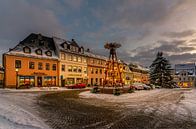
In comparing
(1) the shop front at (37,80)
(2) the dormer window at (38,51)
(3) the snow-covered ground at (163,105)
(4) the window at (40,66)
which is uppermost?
(2) the dormer window at (38,51)

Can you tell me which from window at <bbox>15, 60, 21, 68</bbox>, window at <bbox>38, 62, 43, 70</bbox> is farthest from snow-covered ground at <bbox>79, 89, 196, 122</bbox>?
window at <bbox>38, 62, 43, 70</bbox>

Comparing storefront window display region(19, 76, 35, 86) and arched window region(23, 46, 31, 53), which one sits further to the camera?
arched window region(23, 46, 31, 53)

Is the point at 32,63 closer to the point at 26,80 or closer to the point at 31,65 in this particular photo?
the point at 31,65

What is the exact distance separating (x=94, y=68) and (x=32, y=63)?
23292 millimetres

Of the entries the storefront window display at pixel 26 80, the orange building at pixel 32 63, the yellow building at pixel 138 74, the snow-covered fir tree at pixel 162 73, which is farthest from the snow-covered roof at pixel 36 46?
the yellow building at pixel 138 74

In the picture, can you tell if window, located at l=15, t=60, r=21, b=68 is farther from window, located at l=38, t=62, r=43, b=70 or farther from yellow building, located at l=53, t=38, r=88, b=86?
yellow building, located at l=53, t=38, r=88, b=86

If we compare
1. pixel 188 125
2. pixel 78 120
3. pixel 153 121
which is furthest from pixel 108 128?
pixel 188 125

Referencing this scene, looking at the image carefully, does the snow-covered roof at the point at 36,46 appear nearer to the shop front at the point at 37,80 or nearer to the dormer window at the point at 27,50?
the dormer window at the point at 27,50

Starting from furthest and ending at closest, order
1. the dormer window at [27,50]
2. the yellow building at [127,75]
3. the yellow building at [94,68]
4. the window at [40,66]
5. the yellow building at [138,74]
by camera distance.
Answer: the yellow building at [138,74] < the yellow building at [127,75] < the yellow building at [94,68] < the window at [40,66] < the dormer window at [27,50]

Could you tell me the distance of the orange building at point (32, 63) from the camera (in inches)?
1517

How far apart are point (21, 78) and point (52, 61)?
8957 millimetres

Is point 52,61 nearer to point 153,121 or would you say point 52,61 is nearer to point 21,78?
point 21,78

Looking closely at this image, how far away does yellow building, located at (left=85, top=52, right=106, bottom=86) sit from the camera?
5866 centimetres

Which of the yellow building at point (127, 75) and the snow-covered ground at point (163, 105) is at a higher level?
the yellow building at point (127, 75)
